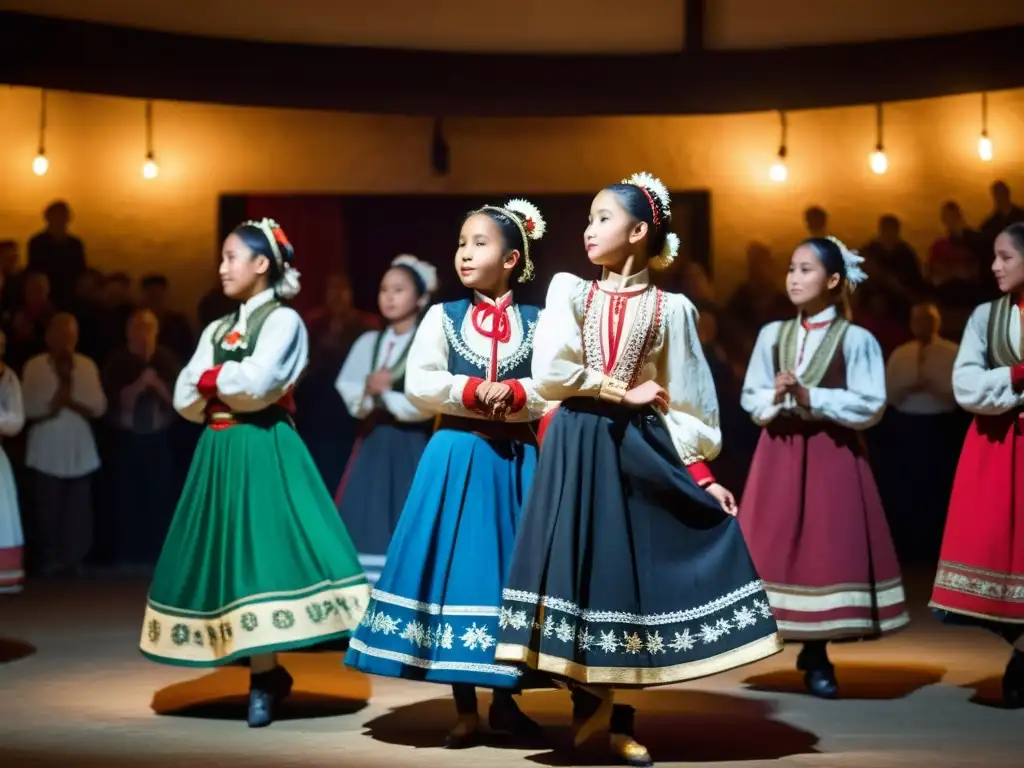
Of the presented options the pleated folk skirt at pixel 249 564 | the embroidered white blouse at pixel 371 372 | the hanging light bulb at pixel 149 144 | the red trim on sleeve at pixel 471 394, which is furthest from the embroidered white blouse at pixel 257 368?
the hanging light bulb at pixel 149 144

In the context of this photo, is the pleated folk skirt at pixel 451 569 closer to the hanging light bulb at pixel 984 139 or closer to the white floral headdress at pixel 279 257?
the white floral headdress at pixel 279 257

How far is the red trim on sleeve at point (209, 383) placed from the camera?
4.96m

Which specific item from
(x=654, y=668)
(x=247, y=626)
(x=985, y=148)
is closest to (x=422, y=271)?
(x=247, y=626)

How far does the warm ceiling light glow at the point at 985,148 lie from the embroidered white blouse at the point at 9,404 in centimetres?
596

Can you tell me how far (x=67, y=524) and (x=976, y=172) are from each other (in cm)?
572

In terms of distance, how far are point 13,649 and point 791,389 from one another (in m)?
3.26

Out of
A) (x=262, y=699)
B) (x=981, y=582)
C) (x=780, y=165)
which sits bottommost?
(x=262, y=699)

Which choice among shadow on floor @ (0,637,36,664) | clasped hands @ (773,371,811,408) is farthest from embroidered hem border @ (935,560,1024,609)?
shadow on floor @ (0,637,36,664)

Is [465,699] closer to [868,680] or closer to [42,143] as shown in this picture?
[868,680]

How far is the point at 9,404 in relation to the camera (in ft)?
20.7

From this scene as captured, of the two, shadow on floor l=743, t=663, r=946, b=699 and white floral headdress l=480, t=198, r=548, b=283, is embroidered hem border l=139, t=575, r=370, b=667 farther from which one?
shadow on floor l=743, t=663, r=946, b=699

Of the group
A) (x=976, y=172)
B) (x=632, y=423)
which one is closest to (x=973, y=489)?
(x=632, y=423)

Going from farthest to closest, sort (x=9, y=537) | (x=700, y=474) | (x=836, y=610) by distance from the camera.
Answer: 1. (x=9, y=537)
2. (x=836, y=610)
3. (x=700, y=474)

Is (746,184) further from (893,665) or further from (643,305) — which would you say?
(643,305)
